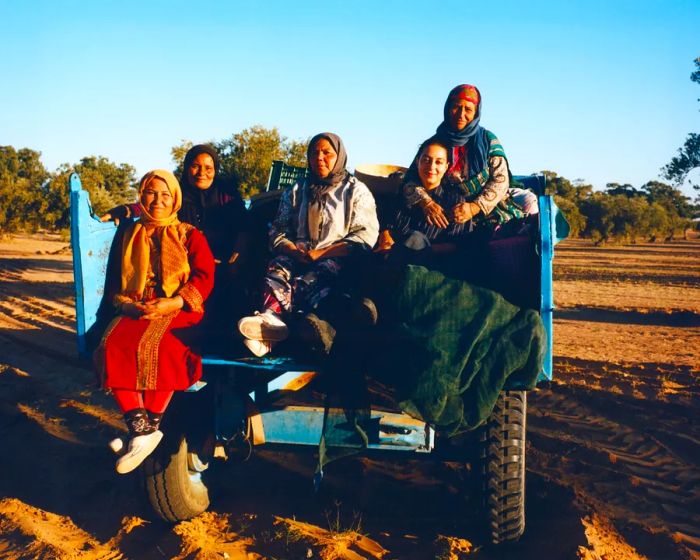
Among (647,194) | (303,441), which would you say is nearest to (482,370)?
(303,441)

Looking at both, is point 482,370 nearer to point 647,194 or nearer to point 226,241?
point 226,241

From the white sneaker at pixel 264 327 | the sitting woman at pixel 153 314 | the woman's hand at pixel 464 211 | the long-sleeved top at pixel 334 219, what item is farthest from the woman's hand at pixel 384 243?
the sitting woman at pixel 153 314

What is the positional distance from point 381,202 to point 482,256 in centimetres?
176

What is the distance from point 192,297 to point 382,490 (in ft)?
6.23

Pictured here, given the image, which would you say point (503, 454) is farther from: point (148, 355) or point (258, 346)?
point (148, 355)

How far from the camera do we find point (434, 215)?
4090mm

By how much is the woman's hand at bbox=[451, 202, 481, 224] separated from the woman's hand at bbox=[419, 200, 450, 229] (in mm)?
70

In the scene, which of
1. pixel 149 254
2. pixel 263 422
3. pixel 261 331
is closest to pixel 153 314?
pixel 149 254

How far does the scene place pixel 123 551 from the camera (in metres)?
3.59

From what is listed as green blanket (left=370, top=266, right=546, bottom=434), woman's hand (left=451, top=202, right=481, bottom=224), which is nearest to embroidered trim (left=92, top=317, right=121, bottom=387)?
green blanket (left=370, top=266, right=546, bottom=434)

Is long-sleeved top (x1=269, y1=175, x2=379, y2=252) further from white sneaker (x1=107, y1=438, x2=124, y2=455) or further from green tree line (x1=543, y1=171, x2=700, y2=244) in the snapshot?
green tree line (x1=543, y1=171, x2=700, y2=244)

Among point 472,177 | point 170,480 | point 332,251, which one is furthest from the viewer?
point 472,177

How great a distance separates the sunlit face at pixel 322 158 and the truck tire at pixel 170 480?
1.84 m

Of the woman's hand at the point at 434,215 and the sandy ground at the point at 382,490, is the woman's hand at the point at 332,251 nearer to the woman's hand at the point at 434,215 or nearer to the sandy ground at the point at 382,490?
the woman's hand at the point at 434,215
